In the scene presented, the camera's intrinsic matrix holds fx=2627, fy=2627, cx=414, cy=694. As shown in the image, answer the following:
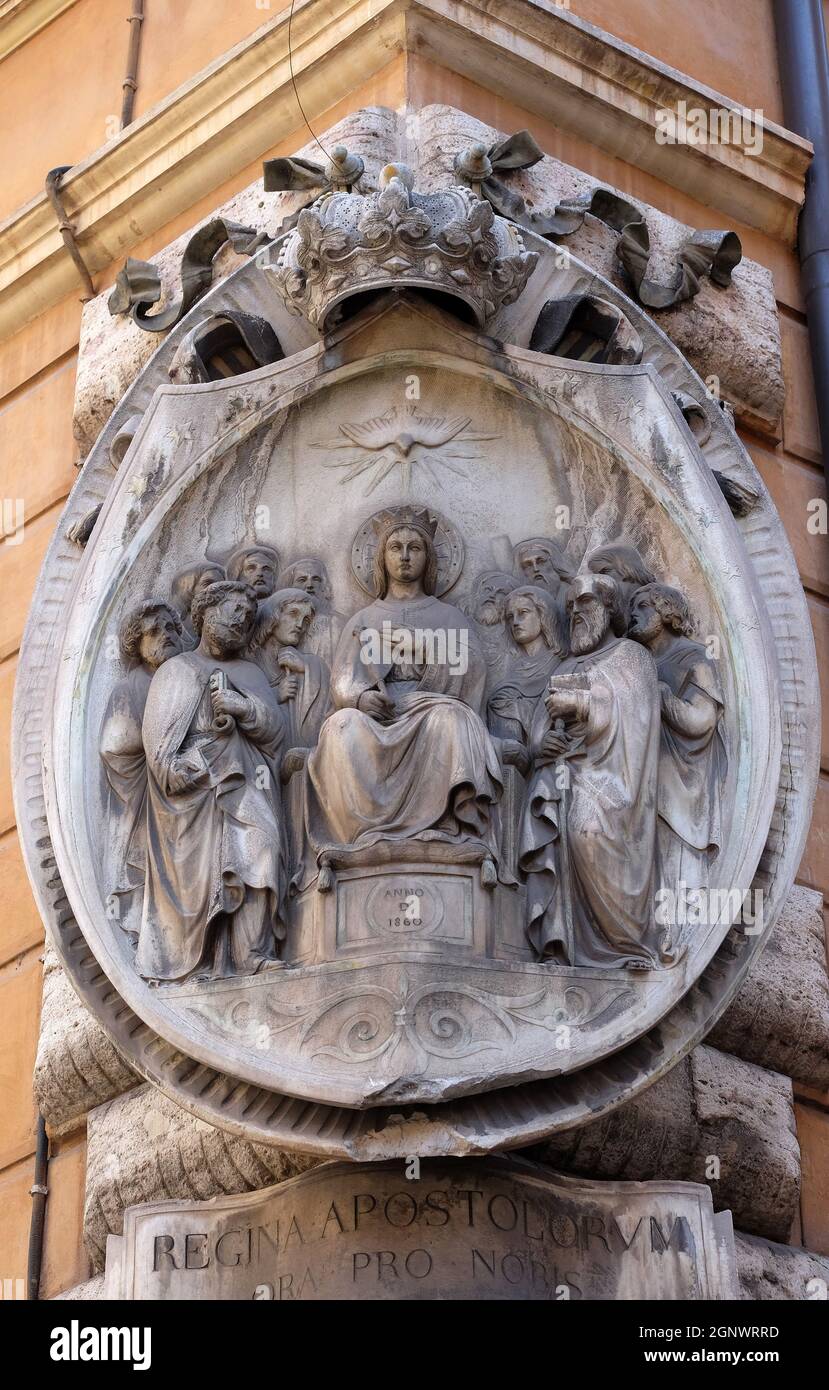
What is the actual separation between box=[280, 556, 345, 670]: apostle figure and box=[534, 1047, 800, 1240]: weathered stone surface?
1.43 m

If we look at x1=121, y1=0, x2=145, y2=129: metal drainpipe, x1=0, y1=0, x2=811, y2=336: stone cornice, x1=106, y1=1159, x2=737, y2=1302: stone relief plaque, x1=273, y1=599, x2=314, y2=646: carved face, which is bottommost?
x1=106, y1=1159, x2=737, y2=1302: stone relief plaque

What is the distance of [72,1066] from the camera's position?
7.24 meters

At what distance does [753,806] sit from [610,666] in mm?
520

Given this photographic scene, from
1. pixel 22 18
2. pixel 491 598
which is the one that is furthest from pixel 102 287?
pixel 491 598

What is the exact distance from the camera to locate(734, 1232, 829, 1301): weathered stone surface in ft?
21.9

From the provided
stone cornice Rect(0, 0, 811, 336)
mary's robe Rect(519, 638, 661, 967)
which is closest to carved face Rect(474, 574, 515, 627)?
mary's robe Rect(519, 638, 661, 967)

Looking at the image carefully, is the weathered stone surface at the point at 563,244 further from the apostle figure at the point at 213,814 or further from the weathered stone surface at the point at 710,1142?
the weathered stone surface at the point at 710,1142

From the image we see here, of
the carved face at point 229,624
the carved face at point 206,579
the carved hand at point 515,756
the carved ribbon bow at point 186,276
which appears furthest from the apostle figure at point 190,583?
the carved ribbon bow at point 186,276

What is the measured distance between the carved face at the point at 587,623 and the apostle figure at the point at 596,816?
6 cm

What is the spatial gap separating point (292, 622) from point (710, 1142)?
1.77 m

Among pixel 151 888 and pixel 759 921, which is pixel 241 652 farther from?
pixel 759 921

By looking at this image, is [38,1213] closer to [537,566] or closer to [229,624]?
[229,624]

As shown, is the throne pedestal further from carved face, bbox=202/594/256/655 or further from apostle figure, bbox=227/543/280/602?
apostle figure, bbox=227/543/280/602

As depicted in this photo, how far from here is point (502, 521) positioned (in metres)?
7.38
